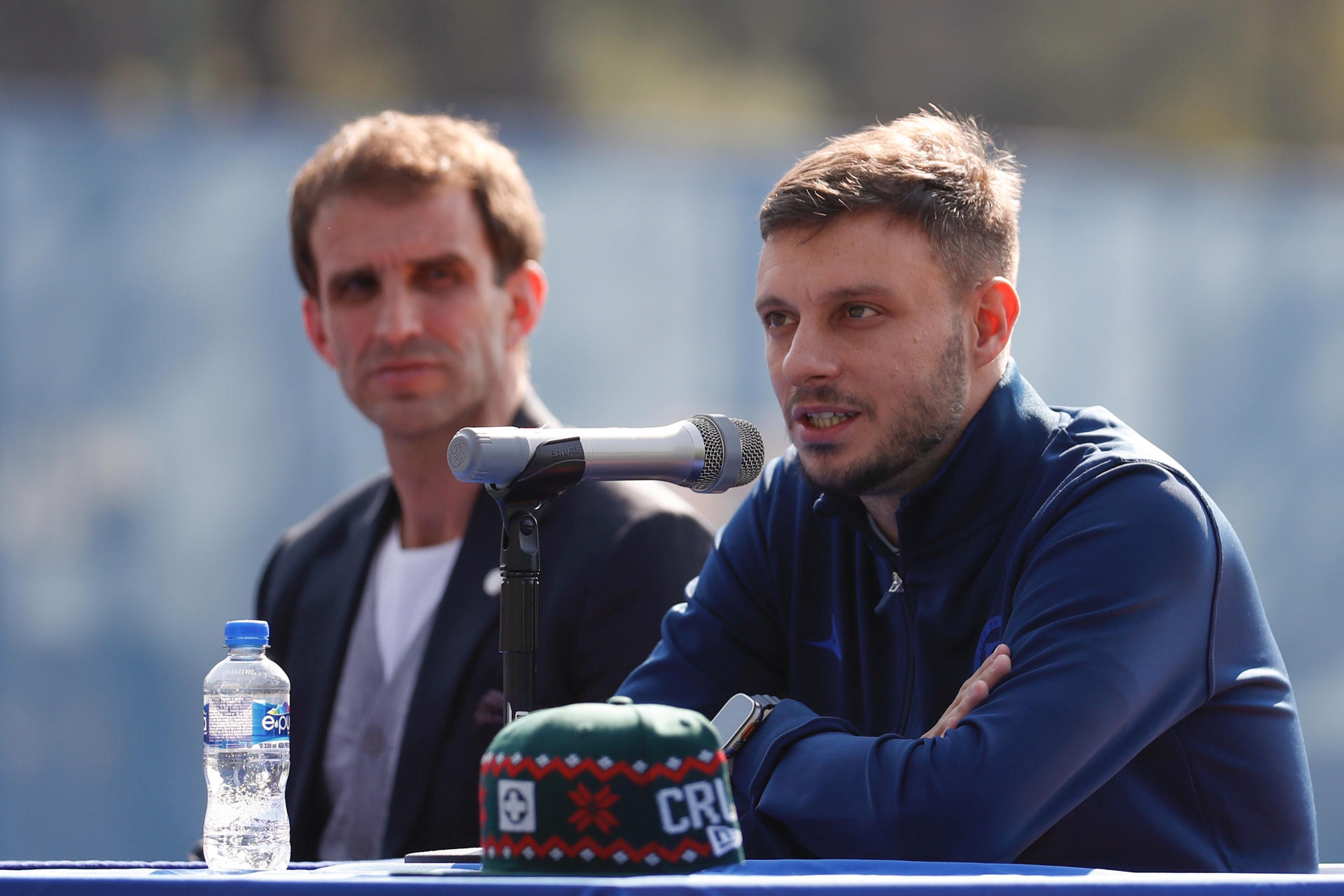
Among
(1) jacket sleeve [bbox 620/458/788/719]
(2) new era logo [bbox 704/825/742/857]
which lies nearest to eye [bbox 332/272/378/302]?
(1) jacket sleeve [bbox 620/458/788/719]

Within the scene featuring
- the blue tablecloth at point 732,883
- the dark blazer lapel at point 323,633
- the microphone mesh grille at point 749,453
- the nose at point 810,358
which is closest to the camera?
the blue tablecloth at point 732,883

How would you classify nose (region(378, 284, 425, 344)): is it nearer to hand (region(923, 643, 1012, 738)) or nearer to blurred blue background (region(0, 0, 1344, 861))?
hand (region(923, 643, 1012, 738))

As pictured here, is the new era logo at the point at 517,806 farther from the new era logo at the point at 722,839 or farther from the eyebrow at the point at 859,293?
the eyebrow at the point at 859,293

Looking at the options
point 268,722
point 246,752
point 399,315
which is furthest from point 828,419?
point 399,315

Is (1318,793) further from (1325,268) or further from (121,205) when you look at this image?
(121,205)

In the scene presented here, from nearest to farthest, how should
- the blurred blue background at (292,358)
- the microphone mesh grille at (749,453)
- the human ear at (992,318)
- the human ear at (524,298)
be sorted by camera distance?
the microphone mesh grille at (749,453) → the human ear at (992,318) → the human ear at (524,298) → the blurred blue background at (292,358)

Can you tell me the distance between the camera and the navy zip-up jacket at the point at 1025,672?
5.35 ft

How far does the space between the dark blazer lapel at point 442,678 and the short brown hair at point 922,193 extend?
95 cm

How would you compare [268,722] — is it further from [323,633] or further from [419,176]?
[419,176]

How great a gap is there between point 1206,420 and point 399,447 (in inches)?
124

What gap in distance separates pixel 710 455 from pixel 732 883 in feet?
2.17

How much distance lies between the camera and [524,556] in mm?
1630

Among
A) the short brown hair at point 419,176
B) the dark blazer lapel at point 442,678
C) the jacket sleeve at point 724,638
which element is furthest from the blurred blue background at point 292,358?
the jacket sleeve at point 724,638

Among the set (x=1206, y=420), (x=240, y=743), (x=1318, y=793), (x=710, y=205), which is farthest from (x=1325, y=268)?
(x=240, y=743)
